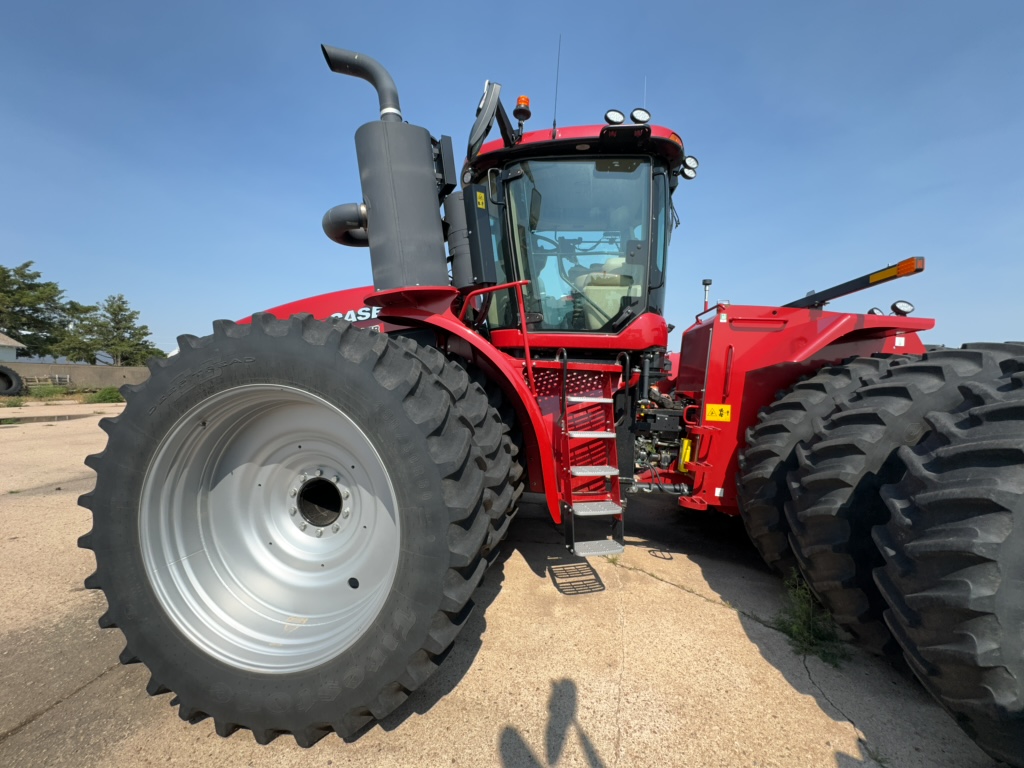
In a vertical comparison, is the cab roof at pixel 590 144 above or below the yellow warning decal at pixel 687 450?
above

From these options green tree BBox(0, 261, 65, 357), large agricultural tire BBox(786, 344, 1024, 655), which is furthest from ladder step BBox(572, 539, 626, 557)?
green tree BBox(0, 261, 65, 357)

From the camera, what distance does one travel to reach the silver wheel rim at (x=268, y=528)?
1.72 meters

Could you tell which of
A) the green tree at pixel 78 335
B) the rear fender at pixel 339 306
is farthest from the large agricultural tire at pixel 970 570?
the green tree at pixel 78 335

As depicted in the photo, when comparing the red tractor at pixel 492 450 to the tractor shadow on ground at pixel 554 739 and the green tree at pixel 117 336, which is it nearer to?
the tractor shadow on ground at pixel 554 739

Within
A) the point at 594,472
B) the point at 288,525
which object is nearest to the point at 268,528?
the point at 288,525

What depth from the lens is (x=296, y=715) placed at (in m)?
1.51

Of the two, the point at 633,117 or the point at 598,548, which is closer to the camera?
the point at 598,548

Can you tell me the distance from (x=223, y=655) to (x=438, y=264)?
1.85m

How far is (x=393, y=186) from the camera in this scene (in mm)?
2283

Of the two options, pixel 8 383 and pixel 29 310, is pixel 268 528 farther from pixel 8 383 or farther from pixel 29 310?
pixel 29 310

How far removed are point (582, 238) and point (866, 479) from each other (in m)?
1.89

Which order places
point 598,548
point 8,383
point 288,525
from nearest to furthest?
1. point 288,525
2. point 598,548
3. point 8,383

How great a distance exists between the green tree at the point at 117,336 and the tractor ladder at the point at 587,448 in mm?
37566

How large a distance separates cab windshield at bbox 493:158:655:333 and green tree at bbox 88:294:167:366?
37.3 m
